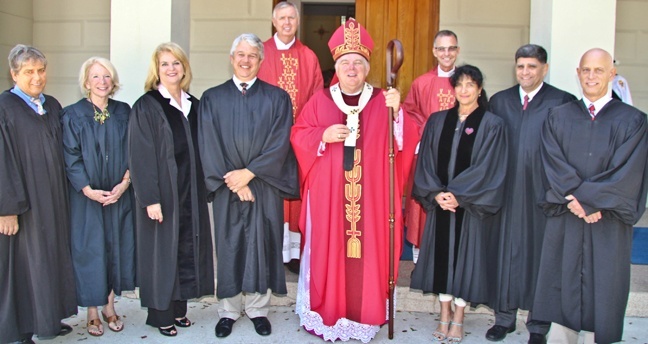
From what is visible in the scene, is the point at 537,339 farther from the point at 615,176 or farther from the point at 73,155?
the point at 73,155

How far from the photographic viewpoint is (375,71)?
838 cm

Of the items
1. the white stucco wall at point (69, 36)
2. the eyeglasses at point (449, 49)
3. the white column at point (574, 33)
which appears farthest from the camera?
the white stucco wall at point (69, 36)

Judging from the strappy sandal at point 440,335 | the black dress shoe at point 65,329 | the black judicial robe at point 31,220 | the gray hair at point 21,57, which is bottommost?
the black dress shoe at point 65,329

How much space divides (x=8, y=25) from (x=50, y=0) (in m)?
0.66

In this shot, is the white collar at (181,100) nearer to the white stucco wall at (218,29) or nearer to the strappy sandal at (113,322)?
the strappy sandal at (113,322)

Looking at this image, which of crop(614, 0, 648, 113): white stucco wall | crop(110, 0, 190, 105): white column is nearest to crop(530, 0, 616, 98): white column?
crop(614, 0, 648, 113): white stucco wall

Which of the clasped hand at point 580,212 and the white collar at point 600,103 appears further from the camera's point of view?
the white collar at point 600,103

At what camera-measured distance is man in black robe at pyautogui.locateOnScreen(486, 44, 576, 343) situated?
4.42m

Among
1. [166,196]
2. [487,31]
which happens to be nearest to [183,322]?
[166,196]

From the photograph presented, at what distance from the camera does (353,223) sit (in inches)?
175

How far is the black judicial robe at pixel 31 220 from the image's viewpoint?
4027mm

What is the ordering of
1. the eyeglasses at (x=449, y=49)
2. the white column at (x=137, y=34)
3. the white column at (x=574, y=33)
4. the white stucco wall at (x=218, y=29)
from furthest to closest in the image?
the white stucco wall at (x=218, y=29) → the white column at (x=137, y=34) → the white column at (x=574, y=33) → the eyeglasses at (x=449, y=49)

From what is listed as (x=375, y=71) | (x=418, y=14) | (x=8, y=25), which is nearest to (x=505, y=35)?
(x=418, y=14)

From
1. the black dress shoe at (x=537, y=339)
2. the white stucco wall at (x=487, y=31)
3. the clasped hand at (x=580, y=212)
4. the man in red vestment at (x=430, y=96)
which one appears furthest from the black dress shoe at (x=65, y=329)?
the white stucco wall at (x=487, y=31)
